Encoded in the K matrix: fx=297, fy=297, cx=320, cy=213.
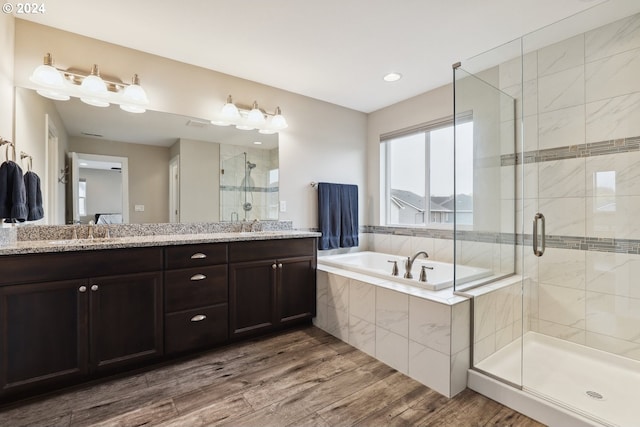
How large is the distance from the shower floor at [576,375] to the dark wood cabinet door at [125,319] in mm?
2191

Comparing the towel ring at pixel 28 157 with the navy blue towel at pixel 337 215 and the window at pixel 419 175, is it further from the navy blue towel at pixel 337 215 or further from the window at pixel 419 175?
the window at pixel 419 175

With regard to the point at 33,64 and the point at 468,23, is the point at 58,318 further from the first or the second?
the point at 468,23

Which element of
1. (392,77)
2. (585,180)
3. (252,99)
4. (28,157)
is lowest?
(585,180)

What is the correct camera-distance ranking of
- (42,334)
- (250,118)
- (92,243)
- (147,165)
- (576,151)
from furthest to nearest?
(250,118) < (147,165) < (576,151) < (92,243) < (42,334)

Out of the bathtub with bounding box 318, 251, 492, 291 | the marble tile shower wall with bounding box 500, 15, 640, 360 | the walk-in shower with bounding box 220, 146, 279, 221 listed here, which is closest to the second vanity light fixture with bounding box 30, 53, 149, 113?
the walk-in shower with bounding box 220, 146, 279, 221

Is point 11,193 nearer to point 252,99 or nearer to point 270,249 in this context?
point 270,249

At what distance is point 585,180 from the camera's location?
2250 mm

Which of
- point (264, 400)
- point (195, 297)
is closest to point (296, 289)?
point (195, 297)

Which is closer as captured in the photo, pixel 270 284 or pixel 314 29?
pixel 314 29

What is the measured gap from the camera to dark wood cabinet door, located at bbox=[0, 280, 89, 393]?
1.61 meters

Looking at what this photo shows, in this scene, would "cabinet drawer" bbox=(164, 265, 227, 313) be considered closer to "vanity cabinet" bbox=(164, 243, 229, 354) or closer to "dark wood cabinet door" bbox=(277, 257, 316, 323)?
"vanity cabinet" bbox=(164, 243, 229, 354)

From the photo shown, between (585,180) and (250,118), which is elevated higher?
(250,118)

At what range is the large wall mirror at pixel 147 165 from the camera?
2.19 meters

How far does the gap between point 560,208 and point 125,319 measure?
3.28m
